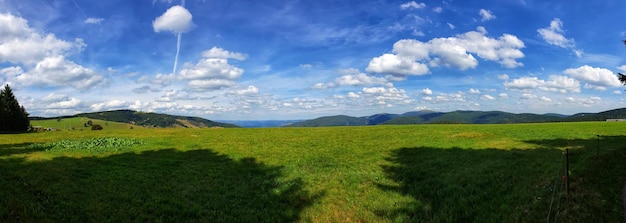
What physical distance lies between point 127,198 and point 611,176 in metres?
23.1

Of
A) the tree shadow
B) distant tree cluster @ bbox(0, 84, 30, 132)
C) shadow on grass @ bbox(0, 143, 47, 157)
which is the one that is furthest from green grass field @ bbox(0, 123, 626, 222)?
distant tree cluster @ bbox(0, 84, 30, 132)

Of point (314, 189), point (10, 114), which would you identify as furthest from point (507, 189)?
point (10, 114)

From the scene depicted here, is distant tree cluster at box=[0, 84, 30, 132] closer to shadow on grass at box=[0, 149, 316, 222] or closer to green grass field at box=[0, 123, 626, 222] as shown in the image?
green grass field at box=[0, 123, 626, 222]

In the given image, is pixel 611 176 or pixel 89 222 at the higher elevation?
pixel 611 176

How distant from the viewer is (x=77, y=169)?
2084cm

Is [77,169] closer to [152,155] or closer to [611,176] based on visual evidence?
[152,155]

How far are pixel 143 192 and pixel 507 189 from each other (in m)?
18.1

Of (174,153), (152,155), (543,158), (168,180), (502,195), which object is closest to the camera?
(502,195)

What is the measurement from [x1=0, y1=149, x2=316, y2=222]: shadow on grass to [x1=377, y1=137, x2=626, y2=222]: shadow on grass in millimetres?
5852

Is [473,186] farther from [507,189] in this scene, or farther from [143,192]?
[143,192]

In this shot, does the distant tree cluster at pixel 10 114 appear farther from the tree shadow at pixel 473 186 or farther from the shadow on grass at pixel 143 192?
the tree shadow at pixel 473 186

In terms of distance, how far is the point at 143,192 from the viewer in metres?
16.7

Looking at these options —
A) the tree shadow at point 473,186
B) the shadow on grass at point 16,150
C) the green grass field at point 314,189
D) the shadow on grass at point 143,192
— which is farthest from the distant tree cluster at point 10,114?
the tree shadow at point 473,186

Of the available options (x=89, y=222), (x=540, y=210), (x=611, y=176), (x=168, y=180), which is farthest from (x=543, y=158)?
(x=89, y=222)
